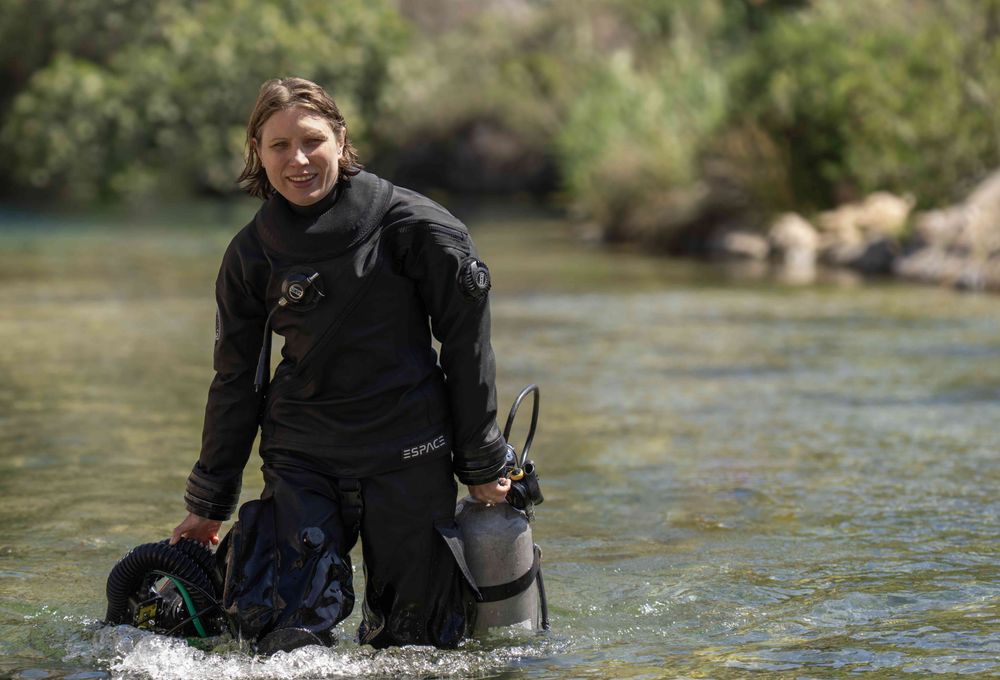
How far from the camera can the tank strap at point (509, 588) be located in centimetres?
482

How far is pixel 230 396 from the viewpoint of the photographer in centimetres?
472

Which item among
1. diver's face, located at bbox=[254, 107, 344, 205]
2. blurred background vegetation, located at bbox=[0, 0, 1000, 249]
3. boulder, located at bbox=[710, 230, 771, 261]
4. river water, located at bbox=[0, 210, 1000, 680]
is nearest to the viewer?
diver's face, located at bbox=[254, 107, 344, 205]

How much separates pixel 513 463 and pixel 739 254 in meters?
19.5

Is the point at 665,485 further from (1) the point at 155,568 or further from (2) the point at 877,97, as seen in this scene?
(2) the point at 877,97

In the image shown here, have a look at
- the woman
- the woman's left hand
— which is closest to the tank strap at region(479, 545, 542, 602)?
the woman

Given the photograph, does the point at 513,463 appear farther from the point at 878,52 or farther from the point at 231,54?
the point at 231,54

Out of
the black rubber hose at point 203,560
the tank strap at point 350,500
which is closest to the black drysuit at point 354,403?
the tank strap at point 350,500

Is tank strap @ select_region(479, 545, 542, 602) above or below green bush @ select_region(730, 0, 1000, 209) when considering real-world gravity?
below

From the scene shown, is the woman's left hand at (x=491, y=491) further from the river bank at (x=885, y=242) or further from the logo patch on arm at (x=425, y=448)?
the river bank at (x=885, y=242)

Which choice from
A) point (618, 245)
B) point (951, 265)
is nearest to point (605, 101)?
point (618, 245)

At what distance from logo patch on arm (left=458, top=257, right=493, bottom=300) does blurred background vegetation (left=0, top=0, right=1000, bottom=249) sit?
18.2 m

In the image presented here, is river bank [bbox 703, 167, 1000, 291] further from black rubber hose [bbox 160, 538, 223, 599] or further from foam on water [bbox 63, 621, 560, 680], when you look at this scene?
black rubber hose [bbox 160, 538, 223, 599]

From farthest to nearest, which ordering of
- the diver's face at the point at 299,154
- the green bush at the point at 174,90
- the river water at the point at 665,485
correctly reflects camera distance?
the green bush at the point at 174,90 → the river water at the point at 665,485 → the diver's face at the point at 299,154

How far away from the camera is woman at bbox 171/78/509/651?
15.0 ft
